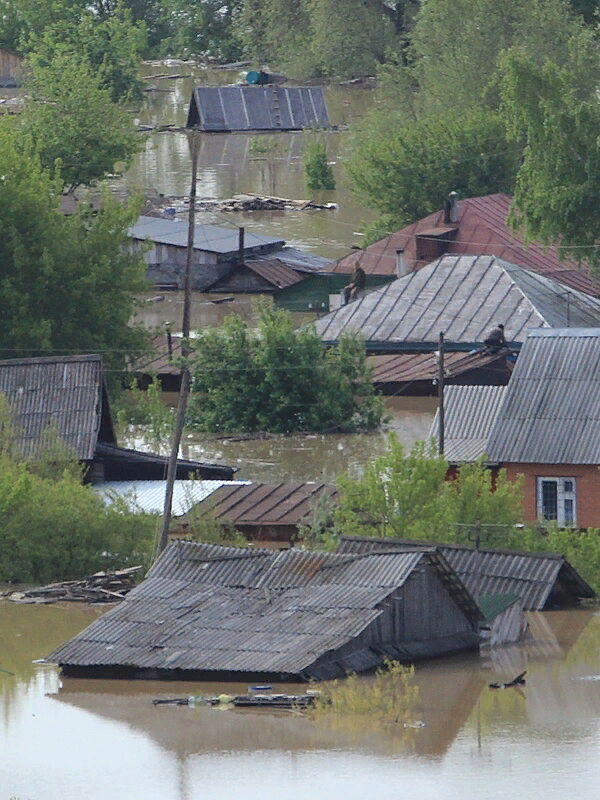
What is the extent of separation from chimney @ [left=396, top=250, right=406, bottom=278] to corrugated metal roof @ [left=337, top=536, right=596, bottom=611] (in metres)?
20.5

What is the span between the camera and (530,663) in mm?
21500

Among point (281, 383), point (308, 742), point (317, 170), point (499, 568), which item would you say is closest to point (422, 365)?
point (281, 383)

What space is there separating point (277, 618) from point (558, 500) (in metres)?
6.53

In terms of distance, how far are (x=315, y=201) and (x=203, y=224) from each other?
7141mm

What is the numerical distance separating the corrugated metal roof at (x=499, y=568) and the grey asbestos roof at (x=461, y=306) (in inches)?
524

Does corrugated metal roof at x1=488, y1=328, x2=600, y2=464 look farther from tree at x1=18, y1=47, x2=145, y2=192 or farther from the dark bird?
tree at x1=18, y1=47, x2=145, y2=192

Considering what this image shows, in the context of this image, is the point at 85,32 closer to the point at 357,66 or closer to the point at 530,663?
the point at 357,66

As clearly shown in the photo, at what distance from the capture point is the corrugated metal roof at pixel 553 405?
85.6 feet

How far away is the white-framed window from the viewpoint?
26.1 m

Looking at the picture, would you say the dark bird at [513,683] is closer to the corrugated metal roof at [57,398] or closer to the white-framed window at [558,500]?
the white-framed window at [558,500]

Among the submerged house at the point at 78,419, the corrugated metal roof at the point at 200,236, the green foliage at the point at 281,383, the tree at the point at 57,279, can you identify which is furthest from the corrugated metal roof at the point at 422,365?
the corrugated metal roof at the point at 200,236

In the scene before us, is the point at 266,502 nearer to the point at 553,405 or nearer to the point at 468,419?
the point at 468,419

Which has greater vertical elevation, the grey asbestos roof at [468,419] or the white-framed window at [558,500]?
the grey asbestos roof at [468,419]

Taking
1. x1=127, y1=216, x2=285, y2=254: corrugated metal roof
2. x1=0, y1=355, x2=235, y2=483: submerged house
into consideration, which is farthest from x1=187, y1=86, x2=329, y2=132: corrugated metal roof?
x1=0, y1=355, x2=235, y2=483: submerged house
